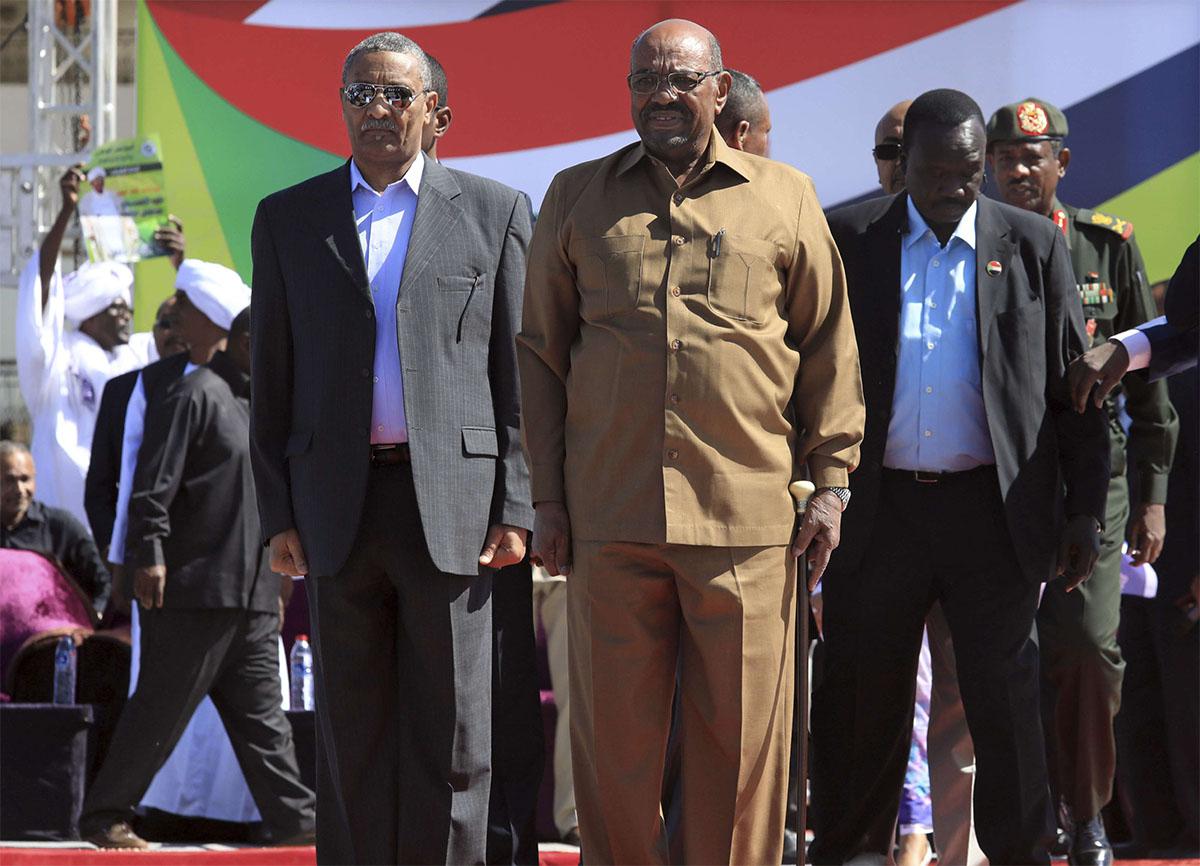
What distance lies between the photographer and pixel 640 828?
12.3ft

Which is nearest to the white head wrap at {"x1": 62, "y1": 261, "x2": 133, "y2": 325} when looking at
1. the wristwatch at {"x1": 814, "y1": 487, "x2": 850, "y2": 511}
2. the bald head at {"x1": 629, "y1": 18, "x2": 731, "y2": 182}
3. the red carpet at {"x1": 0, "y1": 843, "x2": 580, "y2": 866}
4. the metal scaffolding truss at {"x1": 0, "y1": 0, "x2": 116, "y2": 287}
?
the metal scaffolding truss at {"x1": 0, "y1": 0, "x2": 116, "y2": 287}

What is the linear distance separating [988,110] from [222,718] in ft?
13.0

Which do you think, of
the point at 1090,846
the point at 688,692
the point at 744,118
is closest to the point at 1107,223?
the point at 744,118

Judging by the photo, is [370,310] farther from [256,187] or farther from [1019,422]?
[256,187]

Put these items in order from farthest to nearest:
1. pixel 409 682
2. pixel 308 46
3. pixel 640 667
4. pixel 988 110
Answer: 1. pixel 308 46
2. pixel 988 110
3. pixel 409 682
4. pixel 640 667

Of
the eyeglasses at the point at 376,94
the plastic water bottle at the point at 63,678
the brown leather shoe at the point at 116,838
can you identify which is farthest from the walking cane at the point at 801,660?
the plastic water bottle at the point at 63,678

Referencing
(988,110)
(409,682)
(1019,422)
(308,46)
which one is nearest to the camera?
(409,682)

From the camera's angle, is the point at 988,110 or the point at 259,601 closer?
the point at 259,601

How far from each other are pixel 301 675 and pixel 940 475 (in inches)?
144

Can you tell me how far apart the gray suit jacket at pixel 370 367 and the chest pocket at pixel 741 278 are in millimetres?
648

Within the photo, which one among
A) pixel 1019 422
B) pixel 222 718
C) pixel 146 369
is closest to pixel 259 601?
pixel 222 718

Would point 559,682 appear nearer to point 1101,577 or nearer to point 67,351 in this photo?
point 1101,577

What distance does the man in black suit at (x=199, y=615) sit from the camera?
6324 millimetres

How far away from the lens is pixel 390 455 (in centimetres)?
404
